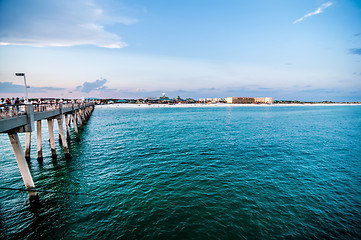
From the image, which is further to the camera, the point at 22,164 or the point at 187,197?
the point at 187,197

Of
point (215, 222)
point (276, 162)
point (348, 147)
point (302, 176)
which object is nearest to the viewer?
point (215, 222)

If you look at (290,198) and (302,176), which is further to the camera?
(302,176)

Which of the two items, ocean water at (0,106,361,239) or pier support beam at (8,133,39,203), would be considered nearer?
ocean water at (0,106,361,239)

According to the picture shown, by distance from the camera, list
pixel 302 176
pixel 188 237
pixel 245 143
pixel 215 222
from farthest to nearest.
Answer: pixel 245 143, pixel 302 176, pixel 215 222, pixel 188 237

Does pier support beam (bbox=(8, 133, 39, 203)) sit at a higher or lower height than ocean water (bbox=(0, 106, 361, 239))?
higher

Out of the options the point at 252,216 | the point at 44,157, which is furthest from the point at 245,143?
the point at 44,157

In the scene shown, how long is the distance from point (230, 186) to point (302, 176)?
24.0 feet

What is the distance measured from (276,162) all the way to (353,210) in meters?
7.84

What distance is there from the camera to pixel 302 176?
14695 mm

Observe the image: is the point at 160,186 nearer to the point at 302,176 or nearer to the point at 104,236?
the point at 104,236

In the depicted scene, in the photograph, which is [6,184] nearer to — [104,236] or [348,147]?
[104,236]

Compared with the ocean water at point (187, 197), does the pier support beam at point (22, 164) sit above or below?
above

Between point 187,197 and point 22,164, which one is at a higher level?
point 22,164

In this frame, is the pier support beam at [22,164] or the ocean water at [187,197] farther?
the pier support beam at [22,164]
